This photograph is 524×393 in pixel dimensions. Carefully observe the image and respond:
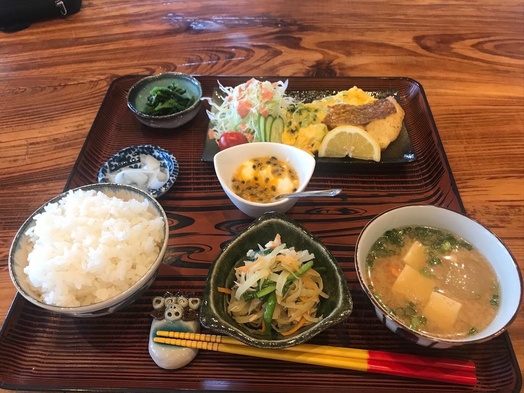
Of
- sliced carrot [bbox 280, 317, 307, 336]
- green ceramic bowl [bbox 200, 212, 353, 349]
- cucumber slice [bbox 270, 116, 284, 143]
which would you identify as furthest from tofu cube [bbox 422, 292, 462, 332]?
cucumber slice [bbox 270, 116, 284, 143]

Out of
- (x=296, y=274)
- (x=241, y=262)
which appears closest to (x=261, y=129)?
(x=241, y=262)

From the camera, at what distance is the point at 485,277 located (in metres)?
1.51

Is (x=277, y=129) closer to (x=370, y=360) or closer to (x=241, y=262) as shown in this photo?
(x=241, y=262)

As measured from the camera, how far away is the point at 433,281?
152 cm

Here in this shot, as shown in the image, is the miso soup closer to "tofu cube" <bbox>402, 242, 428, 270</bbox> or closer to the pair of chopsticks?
A: "tofu cube" <bbox>402, 242, 428, 270</bbox>

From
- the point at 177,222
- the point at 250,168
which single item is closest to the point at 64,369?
the point at 177,222

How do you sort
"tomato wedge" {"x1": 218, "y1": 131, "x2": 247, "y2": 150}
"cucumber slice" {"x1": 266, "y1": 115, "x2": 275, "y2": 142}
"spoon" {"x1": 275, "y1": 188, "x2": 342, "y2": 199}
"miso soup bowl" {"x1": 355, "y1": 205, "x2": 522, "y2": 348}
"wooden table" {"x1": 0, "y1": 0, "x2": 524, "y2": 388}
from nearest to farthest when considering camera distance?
"miso soup bowl" {"x1": 355, "y1": 205, "x2": 522, "y2": 348}
"spoon" {"x1": 275, "y1": 188, "x2": 342, "y2": 199}
"wooden table" {"x1": 0, "y1": 0, "x2": 524, "y2": 388}
"tomato wedge" {"x1": 218, "y1": 131, "x2": 247, "y2": 150}
"cucumber slice" {"x1": 266, "y1": 115, "x2": 275, "y2": 142}

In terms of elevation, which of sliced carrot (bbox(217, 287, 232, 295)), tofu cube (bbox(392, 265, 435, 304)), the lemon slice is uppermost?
the lemon slice

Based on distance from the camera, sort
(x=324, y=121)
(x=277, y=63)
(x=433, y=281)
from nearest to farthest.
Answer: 1. (x=433, y=281)
2. (x=324, y=121)
3. (x=277, y=63)

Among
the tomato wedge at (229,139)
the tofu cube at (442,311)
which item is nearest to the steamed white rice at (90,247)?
the tomato wedge at (229,139)

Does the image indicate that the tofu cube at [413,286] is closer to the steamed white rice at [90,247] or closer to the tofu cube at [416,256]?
the tofu cube at [416,256]

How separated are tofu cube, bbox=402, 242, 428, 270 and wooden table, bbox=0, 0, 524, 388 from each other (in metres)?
0.52

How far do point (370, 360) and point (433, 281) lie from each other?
15.3 inches

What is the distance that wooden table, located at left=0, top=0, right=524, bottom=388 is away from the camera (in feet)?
6.97
